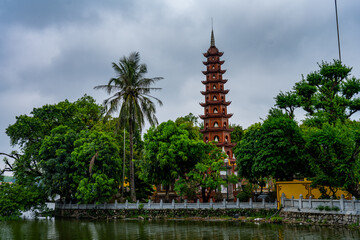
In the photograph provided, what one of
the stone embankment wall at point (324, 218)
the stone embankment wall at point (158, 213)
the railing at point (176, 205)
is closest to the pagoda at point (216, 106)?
the railing at point (176, 205)

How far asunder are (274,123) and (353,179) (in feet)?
20.3

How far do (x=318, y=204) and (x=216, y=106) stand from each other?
890 inches

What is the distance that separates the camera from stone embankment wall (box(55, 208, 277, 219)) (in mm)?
25494

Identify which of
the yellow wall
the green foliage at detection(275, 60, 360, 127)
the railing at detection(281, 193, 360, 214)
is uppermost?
the green foliage at detection(275, 60, 360, 127)

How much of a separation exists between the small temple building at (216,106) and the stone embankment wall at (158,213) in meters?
13.3

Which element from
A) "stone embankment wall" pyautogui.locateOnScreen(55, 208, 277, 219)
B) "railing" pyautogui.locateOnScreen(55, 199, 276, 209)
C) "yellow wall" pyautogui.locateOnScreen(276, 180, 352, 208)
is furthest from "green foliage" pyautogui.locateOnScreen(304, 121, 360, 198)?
"railing" pyautogui.locateOnScreen(55, 199, 276, 209)

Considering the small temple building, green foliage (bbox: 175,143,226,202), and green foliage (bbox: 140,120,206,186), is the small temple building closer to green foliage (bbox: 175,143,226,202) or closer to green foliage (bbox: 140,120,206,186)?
green foliage (bbox: 175,143,226,202)

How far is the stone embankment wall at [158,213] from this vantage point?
2549 centimetres

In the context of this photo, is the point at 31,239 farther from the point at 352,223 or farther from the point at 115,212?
the point at 352,223

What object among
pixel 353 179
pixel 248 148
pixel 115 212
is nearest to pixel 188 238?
pixel 353 179

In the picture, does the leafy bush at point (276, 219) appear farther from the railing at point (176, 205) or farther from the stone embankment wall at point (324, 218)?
the railing at point (176, 205)

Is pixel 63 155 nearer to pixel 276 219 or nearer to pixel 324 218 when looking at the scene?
pixel 276 219

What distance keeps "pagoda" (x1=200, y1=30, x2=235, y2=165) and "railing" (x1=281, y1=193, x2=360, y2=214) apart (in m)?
17.1

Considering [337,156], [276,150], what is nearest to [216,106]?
[276,150]
